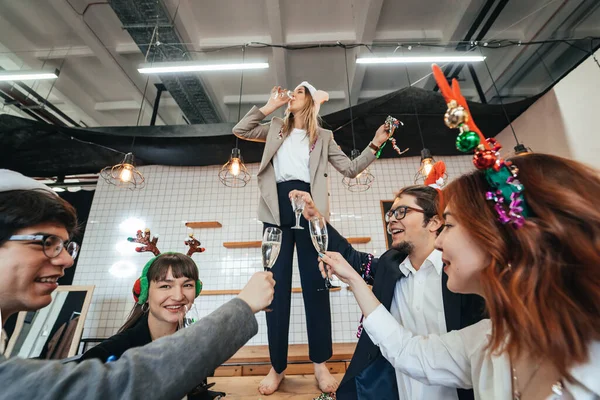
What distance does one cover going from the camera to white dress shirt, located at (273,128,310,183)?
185 centimetres

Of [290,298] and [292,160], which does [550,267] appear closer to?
[290,298]

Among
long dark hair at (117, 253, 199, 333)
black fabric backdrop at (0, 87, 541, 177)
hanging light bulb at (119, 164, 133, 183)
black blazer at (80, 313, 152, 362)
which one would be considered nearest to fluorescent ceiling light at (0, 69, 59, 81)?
black fabric backdrop at (0, 87, 541, 177)

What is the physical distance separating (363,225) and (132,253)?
3.56 meters

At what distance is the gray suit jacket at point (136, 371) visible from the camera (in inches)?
17.3


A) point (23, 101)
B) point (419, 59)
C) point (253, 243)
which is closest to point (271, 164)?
point (253, 243)

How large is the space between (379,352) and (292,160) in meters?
1.23

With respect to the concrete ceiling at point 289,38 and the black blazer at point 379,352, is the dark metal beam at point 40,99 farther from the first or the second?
the black blazer at point 379,352

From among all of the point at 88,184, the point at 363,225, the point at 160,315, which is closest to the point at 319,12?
the point at 363,225

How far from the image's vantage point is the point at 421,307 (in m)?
1.23

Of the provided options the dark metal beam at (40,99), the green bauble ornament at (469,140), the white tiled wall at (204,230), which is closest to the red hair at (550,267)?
the green bauble ornament at (469,140)

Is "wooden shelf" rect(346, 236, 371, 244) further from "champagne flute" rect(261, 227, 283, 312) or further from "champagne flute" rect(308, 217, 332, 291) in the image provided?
"champagne flute" rect(261, 227, 283, 312)

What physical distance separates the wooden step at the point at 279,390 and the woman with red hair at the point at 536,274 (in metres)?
1.01

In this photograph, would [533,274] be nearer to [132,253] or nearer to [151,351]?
[151,351]

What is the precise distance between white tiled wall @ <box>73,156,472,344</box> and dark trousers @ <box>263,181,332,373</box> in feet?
6.99
